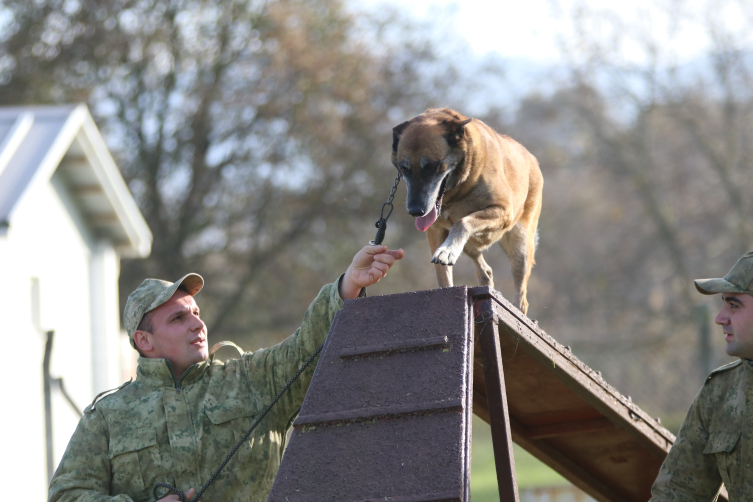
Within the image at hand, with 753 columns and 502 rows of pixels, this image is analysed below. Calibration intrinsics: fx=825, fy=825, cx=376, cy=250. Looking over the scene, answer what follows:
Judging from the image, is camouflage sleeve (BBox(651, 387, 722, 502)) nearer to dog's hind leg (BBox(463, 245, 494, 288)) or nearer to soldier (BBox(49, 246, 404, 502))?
soldier (BBox(49, 246, 404, 502))

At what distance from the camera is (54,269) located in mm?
10508

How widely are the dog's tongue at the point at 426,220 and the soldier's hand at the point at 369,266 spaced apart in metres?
0.74

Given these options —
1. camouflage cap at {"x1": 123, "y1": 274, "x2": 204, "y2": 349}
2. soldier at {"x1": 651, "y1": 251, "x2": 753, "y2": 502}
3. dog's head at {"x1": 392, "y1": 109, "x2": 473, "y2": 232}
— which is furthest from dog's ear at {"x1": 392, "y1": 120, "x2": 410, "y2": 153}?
soldier at {"x1": 651, "y1": 251, "x2": 753, "y2": 502}

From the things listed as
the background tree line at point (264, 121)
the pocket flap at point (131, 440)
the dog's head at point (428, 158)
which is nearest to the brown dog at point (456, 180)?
A: the dog's head at point (428, 158)

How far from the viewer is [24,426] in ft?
30.5

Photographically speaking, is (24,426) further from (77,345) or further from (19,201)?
(19,201)

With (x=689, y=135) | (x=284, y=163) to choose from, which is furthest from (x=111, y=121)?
(x=689, y=135)

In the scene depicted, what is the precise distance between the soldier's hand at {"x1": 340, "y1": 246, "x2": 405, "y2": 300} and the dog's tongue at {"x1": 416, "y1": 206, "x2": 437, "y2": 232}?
2.42ft

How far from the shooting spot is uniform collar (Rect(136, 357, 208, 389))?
374 centimetres

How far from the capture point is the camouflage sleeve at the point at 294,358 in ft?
12.0

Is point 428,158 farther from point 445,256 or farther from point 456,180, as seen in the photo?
point 445,256

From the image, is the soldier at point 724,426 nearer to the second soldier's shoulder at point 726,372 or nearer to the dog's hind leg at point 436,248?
the second soldier's shoulder at point 726,372

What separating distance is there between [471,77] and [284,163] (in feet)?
17.6

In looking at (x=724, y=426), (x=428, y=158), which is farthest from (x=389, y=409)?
(x=428, y=158)
